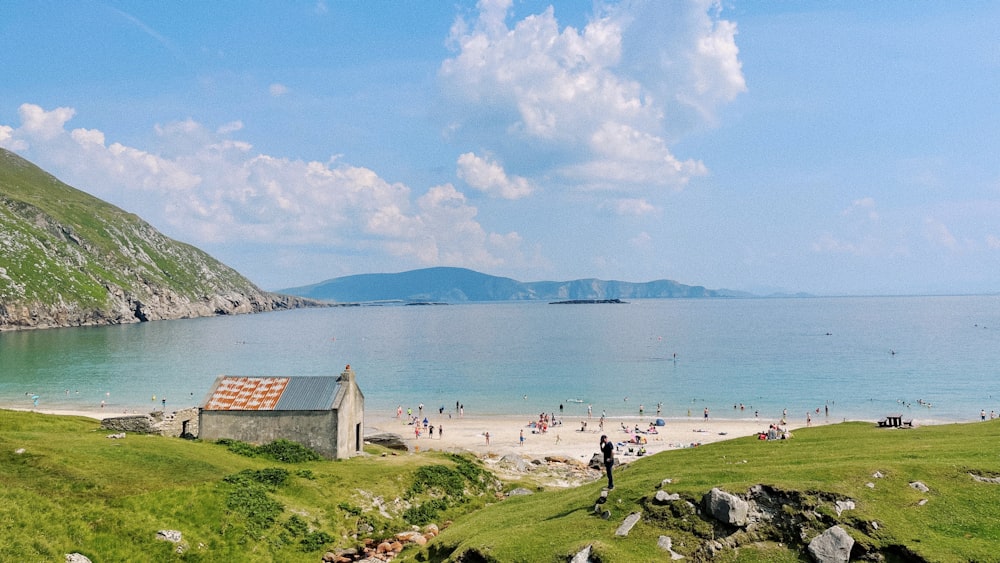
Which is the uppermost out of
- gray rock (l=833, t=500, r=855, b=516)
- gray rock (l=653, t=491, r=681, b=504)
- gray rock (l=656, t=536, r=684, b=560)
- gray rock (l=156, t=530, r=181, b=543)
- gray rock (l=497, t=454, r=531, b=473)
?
gray rock (l=833, t=500, r=855, b=516)

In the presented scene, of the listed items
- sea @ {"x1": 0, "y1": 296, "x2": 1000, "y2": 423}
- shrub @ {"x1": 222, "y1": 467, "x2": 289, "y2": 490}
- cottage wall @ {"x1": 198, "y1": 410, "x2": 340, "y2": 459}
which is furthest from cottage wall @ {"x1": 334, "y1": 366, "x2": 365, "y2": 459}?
sea @ {"x1": 0, "y1": 296, "x2": 1000, "y2": 423}

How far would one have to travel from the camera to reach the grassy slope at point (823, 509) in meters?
15.8

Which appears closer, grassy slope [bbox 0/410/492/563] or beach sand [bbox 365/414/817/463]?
grassy slope [bbox 0/410/492/563]

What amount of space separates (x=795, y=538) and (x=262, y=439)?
33.0m

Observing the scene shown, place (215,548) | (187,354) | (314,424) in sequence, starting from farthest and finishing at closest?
1. (187,354)
2. (314,424)
3. (215,548)

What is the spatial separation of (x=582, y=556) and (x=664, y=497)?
3.60 metres

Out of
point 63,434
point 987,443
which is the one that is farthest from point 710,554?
point 63,434

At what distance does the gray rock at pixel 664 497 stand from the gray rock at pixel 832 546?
391cm

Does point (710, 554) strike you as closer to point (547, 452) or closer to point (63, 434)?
point (63, 434)

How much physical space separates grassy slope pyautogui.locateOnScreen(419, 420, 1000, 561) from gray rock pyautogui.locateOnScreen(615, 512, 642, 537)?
0.19 meters

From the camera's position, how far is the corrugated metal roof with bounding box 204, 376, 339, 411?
38.6m

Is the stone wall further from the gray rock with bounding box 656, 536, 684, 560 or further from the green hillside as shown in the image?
the gray rock with bounding box 656, 536, 684, 560

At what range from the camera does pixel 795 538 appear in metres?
16.3

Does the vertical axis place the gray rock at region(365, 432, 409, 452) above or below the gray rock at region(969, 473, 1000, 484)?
below
